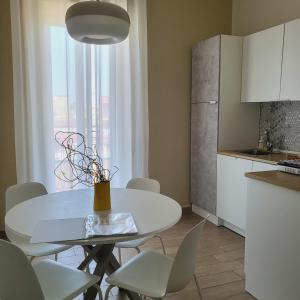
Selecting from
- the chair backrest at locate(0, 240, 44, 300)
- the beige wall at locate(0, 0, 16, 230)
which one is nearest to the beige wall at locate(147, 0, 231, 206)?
the beige wall at locate(0, 0, 16, 230)

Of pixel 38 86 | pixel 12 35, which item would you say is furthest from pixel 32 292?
pixel 12 35

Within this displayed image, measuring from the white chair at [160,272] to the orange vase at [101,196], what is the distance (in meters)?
0.38

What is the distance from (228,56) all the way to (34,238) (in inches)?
114

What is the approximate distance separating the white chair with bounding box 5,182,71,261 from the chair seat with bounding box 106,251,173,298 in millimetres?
568

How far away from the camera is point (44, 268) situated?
1797 mm

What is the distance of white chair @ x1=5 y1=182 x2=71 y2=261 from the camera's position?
2039 millimetres

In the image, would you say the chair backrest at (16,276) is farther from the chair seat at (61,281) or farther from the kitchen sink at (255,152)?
the kitchen sink at (255,152)

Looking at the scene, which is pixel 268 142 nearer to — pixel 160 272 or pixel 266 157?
pixel 266 157

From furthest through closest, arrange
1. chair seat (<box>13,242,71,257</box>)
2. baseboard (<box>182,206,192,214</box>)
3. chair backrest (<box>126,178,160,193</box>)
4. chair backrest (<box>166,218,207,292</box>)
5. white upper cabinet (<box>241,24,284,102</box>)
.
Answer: baseboard (<box>182,206,192,214</box>)
white upper cabinet (<box>241,24,284,102</box>)
chair backrest (<box>126,178,160,193</box>)
chair seat (<box>13,242,71,257</box>)
chair backrest (<box>166,218,207,292</box>)

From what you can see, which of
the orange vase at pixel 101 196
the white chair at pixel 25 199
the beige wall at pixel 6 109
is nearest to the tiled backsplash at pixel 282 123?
the orange vase at pixel 101 196

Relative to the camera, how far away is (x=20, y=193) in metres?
2.42

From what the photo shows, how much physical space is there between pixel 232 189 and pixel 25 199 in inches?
83.4

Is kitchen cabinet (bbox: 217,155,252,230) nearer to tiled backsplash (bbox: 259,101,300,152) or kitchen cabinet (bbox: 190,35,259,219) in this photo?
kitchen cabinet (bbox: 190,35,259,219)

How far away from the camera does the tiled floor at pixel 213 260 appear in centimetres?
231
